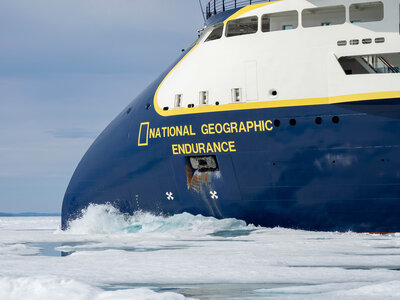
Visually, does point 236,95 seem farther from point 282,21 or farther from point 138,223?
point 138,223

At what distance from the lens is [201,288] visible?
28.9 feet

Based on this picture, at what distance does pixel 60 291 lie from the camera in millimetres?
8273

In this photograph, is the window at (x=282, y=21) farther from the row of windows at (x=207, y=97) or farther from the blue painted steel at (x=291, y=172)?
the blue painted steel at (x=291, y=172)

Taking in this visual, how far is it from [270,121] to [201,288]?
9069 mm

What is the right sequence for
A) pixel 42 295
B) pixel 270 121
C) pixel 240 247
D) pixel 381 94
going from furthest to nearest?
pixel 270 121 → pixel 381 94 → pixel 240 247 → pixel 42 295

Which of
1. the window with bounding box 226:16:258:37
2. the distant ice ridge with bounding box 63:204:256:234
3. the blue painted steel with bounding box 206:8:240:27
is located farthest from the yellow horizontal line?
the blue painted steel with bounding box 206:8:240:27

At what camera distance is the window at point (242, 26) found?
1942cm

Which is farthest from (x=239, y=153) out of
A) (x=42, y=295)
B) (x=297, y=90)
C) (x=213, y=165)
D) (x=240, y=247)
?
(x=42, y=295)

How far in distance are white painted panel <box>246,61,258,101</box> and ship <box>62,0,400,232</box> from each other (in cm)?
3

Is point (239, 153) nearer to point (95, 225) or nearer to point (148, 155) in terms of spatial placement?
point (148, 155)

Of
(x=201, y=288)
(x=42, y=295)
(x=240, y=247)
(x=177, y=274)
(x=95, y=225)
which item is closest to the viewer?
(x=42, y=295)

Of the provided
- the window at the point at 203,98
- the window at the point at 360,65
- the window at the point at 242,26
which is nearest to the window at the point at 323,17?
the window at the point at 360,65

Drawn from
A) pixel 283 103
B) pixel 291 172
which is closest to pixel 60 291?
pixel 291 172

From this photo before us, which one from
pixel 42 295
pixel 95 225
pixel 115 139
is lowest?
pixel 95 225
